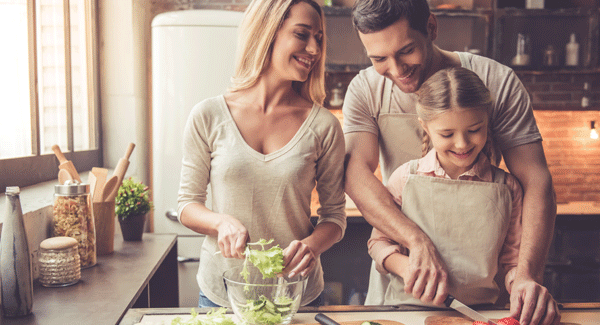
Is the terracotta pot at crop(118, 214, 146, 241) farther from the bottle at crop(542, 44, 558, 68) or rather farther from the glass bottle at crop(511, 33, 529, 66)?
the bottle at crop(542, 44, 558, 68)

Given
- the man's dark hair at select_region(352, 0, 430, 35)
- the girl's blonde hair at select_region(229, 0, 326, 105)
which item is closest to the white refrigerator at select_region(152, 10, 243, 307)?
the girl's blonde hair at select_region(229, 0, 326, 105)

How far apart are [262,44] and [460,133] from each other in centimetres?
62

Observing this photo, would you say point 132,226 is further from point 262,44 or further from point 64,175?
point 262,44

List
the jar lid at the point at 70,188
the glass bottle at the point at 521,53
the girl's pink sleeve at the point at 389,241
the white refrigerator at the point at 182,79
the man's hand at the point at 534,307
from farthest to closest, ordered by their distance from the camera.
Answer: the glass bottle at the point at 521,53 → the white refrigerator at the point at 182,79 → the jar lid at the point at 70,188 → the girl's pink sleeve at the point at 389,241 → the man's hand at the point at 534,307

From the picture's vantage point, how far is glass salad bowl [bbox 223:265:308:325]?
1077mm

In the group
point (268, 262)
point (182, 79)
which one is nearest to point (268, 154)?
point (268, 262)

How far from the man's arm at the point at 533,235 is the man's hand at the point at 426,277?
6.7 inches

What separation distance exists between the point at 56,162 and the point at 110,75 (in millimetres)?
1056

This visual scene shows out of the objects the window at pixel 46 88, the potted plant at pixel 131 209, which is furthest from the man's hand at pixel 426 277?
the window at pixel 46 88

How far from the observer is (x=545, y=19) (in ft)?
11.8

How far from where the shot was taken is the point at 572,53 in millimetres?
3564

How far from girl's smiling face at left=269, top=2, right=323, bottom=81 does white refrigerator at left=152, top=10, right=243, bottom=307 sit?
168 centimetres

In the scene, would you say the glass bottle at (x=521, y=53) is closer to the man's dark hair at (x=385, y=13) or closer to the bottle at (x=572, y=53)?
the bottle at (x=572, y=53)

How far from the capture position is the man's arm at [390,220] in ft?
4.08
